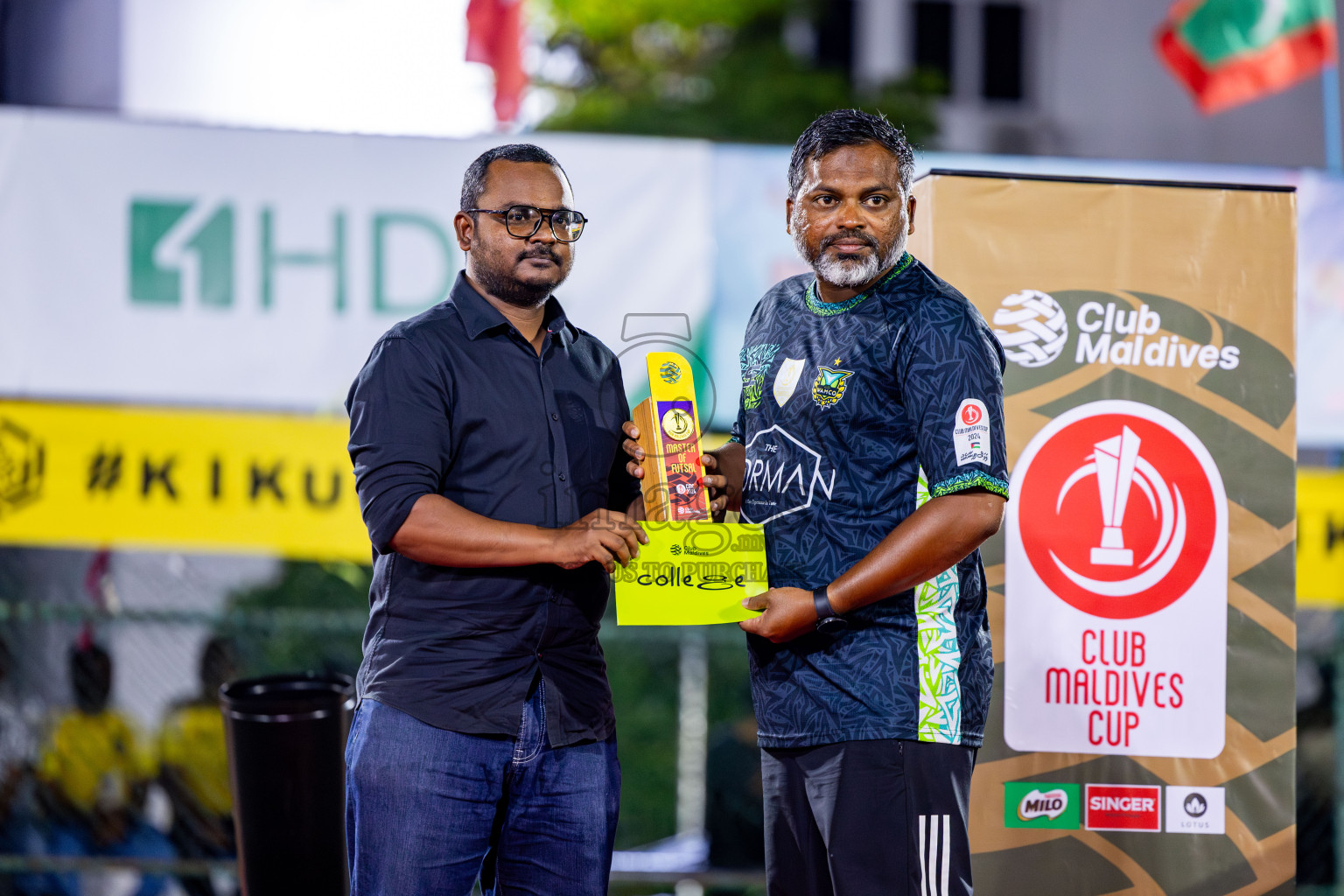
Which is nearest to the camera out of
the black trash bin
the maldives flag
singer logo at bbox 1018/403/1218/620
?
singer logo at bbox 1018/403/1218/620

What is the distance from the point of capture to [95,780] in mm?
4922

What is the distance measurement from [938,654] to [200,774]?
377cm

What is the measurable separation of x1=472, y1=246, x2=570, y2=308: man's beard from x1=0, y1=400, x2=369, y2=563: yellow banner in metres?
2.36

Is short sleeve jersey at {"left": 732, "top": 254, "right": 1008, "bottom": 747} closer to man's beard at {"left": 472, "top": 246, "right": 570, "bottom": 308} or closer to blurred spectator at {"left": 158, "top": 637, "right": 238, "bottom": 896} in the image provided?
man's beard at {"left": 472, "top": 246, "right": 570, "bottom": 308}

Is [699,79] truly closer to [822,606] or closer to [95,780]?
[95,780]

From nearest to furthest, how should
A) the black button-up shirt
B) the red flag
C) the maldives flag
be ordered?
1. the black button-up shirt
2. the maldives flag
3. the red flag

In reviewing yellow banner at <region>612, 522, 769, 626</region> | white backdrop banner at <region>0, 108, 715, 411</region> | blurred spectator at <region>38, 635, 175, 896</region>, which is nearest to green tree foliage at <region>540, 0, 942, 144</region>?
white backdrop banner at <region>0, 108, 715, 411</region>

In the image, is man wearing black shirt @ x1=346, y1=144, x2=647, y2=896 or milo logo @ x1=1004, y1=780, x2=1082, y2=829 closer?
man wearing black shirt @ x1=346, y1=144, x2=647, y2=896

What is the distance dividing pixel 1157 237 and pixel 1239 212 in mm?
225

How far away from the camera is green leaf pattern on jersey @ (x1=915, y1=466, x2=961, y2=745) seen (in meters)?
2.33

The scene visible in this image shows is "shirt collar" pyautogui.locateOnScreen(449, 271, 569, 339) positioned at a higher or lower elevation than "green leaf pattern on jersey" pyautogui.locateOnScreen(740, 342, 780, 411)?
higher

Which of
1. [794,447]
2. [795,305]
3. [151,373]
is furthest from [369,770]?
[151,373]

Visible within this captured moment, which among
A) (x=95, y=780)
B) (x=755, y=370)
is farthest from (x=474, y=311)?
(x=95, y=780)

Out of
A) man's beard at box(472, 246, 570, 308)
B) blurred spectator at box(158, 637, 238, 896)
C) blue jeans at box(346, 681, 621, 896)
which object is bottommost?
blurred spectator at box(158, 637, 238, 896)
